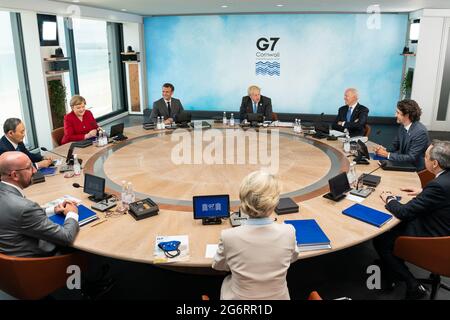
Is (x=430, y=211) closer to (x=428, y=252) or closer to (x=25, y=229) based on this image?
(x=428, y=252)

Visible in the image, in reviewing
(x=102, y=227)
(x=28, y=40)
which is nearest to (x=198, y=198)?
(x=102, y=227)

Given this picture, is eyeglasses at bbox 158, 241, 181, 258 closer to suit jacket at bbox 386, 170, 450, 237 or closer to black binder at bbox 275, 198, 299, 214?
black binder at bbox 275, 198, 299, 214

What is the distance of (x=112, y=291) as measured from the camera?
3.64 metres

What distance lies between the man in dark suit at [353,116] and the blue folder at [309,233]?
364 cm

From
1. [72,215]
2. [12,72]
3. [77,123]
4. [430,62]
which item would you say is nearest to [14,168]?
[72,215]

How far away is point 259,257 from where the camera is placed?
2.13 m

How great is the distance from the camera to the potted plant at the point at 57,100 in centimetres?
816

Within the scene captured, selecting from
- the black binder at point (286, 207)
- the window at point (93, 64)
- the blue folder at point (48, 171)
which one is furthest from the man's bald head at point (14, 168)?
the window at point (93, 64)

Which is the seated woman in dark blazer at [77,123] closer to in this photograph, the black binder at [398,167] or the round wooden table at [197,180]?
the round wooden table at [197,180]

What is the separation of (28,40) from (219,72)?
5629 millimetres

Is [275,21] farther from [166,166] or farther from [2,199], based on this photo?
[2,199]

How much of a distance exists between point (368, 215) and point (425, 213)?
48cm

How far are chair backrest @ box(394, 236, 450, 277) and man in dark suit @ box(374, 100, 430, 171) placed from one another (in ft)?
6.29
